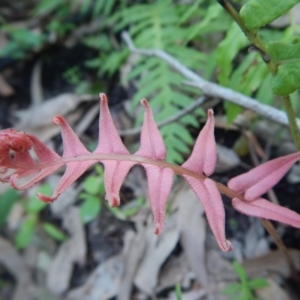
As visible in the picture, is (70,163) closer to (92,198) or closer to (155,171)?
(155,171)

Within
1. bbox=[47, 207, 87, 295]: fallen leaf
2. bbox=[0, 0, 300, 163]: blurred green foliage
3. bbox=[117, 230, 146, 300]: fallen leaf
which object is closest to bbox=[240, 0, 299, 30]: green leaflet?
bbox=[0, 0, 300, 163]: blurred green foliage

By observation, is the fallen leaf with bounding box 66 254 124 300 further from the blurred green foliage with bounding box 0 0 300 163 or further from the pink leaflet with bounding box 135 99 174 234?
the pink leaflet with bounding box 135 99 174 234

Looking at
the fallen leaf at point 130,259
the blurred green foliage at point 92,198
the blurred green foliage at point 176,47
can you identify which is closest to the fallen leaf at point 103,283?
the fallen leaf at point 130,259

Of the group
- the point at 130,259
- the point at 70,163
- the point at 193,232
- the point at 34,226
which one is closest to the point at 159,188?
the point at 70,163

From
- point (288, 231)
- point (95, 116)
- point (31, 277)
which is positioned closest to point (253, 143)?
point (288, 231)

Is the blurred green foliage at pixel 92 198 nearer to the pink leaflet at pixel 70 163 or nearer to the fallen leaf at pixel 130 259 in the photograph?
the fallen leaf at pixel 130 259
